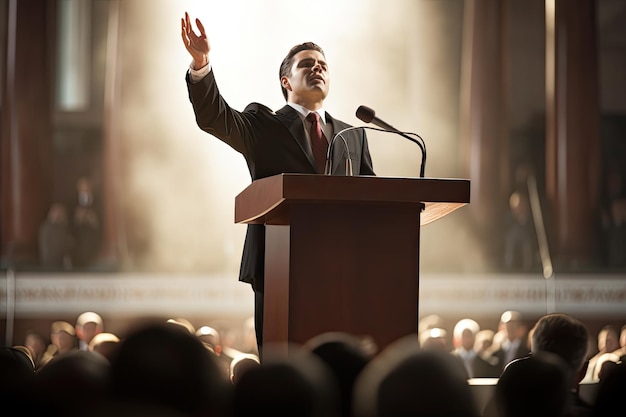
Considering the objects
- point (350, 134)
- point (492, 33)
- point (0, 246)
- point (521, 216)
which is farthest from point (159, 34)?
point (350, 134)

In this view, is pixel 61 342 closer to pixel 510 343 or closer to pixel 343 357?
pixel 510 343

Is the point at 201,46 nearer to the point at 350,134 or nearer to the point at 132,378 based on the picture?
the point at 350,134

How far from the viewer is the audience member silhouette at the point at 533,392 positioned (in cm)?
112

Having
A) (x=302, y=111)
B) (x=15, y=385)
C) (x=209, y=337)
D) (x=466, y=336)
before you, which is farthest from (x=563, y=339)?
(x=466, y=336)

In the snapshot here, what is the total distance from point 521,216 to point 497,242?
1.34 feet

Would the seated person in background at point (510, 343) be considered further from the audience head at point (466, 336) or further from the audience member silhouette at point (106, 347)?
the audience member silhouette at point (106, 347)

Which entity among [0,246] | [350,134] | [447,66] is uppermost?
[447,66]

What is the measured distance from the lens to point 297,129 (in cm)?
308

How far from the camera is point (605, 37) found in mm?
10961

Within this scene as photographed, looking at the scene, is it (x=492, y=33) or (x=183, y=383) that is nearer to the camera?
(x=183, y=383)

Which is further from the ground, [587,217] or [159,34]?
[159,34]

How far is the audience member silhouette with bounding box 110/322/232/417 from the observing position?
0.99 meters

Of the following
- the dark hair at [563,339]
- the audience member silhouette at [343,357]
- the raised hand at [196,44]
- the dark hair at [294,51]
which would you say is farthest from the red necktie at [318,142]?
the audience member silhouette at [343,357]

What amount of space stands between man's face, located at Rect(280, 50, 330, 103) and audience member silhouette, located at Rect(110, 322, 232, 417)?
2.15 metres
